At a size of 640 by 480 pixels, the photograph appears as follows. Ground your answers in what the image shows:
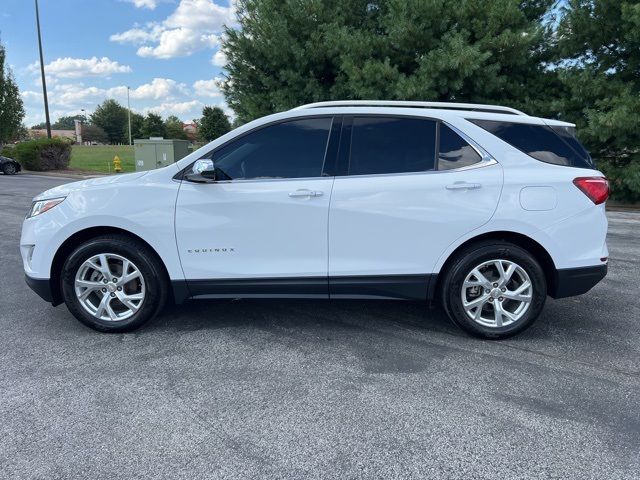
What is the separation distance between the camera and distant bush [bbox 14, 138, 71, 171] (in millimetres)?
27281

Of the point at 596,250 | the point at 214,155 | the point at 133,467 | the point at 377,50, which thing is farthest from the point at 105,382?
the point at 377,50

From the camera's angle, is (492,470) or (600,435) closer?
(492,470)

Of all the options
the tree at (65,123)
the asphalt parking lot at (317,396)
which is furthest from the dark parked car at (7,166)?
the tree at (65,123)

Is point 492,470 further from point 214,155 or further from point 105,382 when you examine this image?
point 214,155

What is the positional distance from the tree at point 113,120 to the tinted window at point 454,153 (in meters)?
129

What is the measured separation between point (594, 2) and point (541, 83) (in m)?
2.25

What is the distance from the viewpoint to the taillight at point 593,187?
144 inches

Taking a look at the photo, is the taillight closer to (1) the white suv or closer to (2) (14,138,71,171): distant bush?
(1) the white suv

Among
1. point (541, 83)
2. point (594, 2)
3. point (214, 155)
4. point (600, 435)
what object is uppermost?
point (594, 2)

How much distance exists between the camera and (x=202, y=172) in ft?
12.0

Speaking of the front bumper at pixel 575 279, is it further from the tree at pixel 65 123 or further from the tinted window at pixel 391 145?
the tree at pixel 65 123

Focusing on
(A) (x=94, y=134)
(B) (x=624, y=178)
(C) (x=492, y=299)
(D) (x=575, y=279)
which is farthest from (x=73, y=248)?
(A) (x=94, y=134)

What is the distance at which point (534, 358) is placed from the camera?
11.6 feet

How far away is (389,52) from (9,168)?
2121 centimetres
